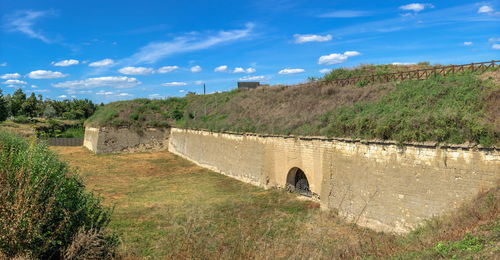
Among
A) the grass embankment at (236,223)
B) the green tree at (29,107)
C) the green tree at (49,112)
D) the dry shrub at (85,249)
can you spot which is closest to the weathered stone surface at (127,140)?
the grass embankment at (236,223)

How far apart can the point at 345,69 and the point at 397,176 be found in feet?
52.0

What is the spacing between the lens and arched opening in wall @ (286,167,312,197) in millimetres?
17047

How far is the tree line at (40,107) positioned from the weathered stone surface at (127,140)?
2058 cm

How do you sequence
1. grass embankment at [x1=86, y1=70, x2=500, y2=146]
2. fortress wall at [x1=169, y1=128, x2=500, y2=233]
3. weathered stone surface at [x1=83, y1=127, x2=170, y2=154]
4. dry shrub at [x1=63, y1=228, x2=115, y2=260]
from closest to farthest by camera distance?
1. dry shrub at [x1=63, y1=228, x2=115, y2=260]
2. fortress wall at [x1=169, y1=128, x2=500, y2=233]
3. grass embankment at [x1=86, y1=70, x2=500, y2=146]
4. weathered stone surface at [x1=83, y1=127, x2=170, y2=154]

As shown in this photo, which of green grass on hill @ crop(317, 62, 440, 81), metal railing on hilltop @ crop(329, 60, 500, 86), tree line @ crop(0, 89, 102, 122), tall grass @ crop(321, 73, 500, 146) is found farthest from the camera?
tree line @ crop(0, 89, 102, 122)

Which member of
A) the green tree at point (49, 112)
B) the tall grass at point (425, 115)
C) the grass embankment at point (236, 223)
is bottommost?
the grass embankment at point (236, 223)

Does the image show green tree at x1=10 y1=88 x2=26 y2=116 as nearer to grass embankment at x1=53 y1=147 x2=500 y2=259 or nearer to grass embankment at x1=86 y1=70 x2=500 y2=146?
grass embankment at x1=53 y1=147 x2=500 y2=259

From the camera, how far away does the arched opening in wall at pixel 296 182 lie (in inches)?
671

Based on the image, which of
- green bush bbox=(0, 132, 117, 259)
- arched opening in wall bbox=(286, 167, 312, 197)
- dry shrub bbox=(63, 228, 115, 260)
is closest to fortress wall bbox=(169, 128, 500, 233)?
arched opening in wall bbox=(286, 167, 312, 197)

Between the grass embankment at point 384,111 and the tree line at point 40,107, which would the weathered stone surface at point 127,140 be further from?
the tree line at point 40,107

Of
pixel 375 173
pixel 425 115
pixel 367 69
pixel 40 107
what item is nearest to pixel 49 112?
pixel 40 107

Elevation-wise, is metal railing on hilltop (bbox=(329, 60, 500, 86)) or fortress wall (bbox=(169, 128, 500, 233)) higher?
metal railing on hilltop (bbox=(329, 60, 500, 86))

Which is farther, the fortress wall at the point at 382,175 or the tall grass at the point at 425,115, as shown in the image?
the tall grass at the point at 425,115

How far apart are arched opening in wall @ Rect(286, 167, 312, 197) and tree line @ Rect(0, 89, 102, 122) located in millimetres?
43661
